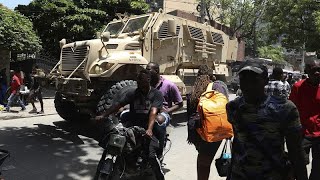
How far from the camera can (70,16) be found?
16094mm

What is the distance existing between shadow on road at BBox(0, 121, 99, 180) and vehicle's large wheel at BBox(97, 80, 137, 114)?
2.60ft

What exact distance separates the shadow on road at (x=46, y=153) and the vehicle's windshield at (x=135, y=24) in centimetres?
286

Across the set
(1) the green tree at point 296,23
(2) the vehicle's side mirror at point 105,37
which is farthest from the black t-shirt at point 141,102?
(1) the green tree at point 296,23

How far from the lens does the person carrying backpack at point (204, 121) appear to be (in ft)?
11.7

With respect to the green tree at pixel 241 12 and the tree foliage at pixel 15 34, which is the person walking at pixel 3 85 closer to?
the tree foliage at pixel 15 34

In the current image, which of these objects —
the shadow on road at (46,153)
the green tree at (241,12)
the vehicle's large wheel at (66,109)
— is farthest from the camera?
the green tree at (241,12)

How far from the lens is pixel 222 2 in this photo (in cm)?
2933

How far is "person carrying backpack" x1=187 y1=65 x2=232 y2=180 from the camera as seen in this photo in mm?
3561

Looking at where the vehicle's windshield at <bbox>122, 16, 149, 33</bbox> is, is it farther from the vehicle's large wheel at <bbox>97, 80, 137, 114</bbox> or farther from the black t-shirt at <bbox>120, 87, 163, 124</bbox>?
the black t-shirt at <bbox>120, 87, 163, 124</bbox>

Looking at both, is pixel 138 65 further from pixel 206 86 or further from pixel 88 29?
pixel 88 29

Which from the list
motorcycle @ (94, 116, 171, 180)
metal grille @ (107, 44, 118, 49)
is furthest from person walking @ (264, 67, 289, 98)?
metal grille @ (107, 44, 118, 49)

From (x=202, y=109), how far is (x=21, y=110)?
9.28m

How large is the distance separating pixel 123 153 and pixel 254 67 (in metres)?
2.23

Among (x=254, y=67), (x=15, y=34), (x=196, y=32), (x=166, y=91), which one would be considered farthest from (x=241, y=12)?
(x=254, y=67)
